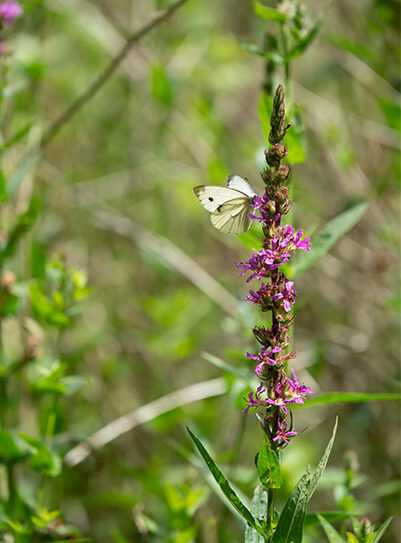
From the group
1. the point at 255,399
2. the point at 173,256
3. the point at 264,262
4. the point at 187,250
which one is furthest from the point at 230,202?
the point at 187,250

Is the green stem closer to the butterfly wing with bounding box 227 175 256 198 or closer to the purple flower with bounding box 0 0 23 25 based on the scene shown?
the butterfly wing with bounding box 227 175 256 198

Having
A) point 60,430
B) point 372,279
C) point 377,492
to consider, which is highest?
point 372,279

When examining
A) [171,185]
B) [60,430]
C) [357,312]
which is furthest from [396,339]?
[60,430]

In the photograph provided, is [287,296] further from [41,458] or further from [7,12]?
[7,12]

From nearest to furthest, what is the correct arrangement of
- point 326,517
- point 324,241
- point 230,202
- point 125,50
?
point 230,202 < point 326,517 < point 324,241 < point 125,50

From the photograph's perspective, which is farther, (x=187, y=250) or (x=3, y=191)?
(x=187, y=250)

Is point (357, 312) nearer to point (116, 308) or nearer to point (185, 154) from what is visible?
point (116, 308)
